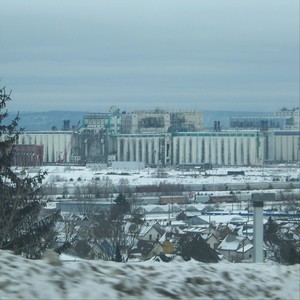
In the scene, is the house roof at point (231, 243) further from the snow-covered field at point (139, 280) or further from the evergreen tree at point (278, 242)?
the snow-covered field at point (139, 280)

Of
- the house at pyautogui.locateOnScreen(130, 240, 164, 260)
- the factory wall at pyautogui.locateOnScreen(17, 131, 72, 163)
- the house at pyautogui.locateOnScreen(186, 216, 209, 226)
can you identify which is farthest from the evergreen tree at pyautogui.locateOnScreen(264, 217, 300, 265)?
the factory wall at pyautogui.locateOnScreen(17, 131, 72, 163)

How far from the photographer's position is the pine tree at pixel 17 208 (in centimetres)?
1141

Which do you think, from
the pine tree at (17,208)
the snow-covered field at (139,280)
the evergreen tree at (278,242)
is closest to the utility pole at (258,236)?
the evergreen tree at (278,242)

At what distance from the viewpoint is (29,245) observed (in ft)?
38.7

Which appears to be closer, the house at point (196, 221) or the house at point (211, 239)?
the house at point (211, 239)

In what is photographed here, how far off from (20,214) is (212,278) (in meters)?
7.03

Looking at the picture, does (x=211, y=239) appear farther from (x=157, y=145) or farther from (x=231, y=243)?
(x=157, y=145)

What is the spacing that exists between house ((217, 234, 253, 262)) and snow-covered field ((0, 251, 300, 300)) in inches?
415

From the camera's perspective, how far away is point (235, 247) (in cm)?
1798

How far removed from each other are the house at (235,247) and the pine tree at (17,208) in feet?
14.9

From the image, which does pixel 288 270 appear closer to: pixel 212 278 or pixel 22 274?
pixel 212 278

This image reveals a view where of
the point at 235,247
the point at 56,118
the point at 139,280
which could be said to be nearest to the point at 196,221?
the point at 235,247

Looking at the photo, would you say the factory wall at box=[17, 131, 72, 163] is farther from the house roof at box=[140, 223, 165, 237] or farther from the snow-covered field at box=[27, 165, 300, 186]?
the house roof at box=[140, 223, 165, 237]

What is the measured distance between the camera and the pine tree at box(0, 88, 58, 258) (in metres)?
11.4
